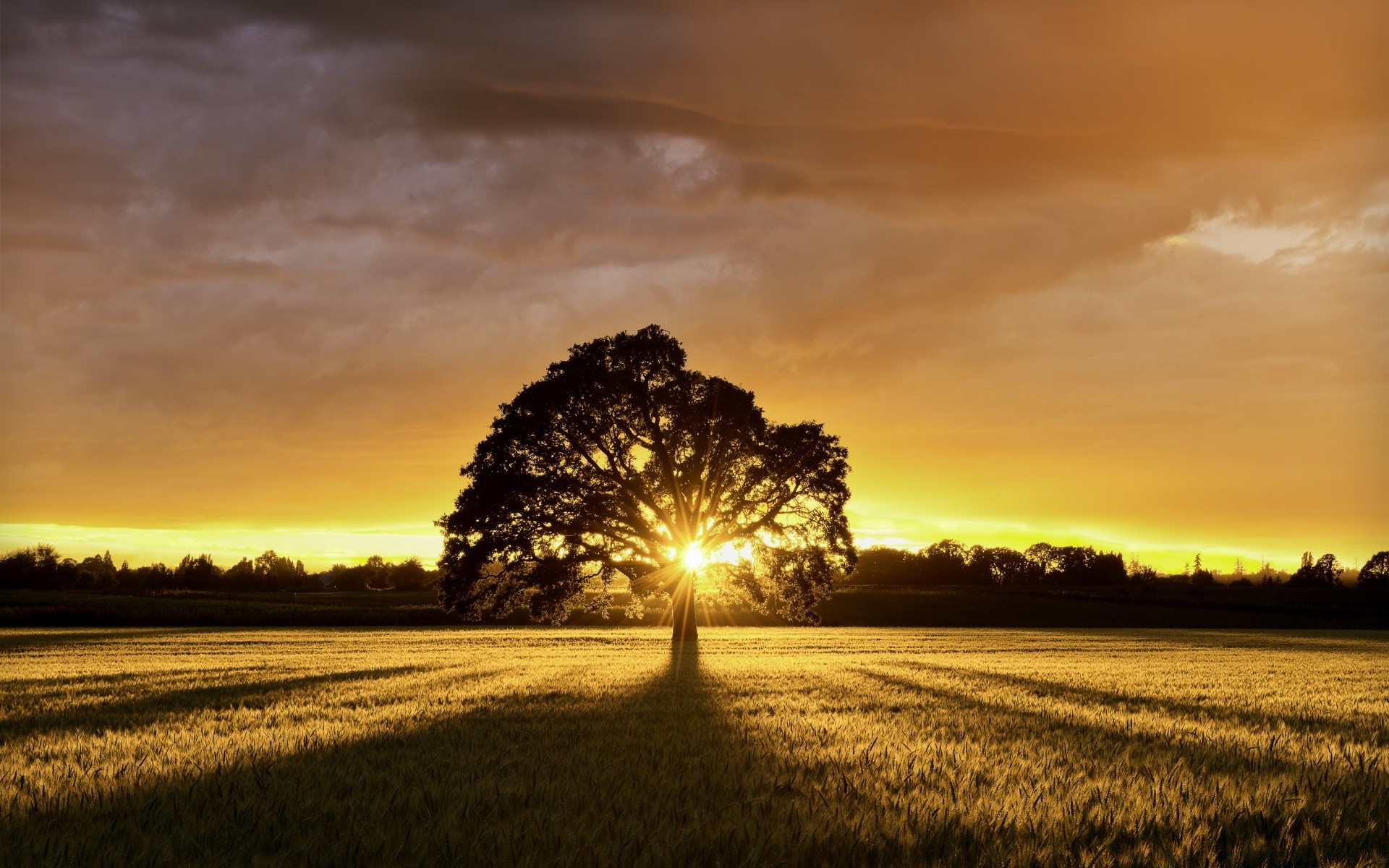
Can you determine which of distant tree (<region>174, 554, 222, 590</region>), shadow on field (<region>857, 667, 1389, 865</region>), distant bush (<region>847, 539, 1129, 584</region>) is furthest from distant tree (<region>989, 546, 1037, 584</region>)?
shadow on field (<region>857, 667, 1389, 865</region>)

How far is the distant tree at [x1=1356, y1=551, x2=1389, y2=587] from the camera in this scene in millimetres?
138913

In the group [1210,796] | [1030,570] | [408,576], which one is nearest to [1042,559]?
[1030,570]

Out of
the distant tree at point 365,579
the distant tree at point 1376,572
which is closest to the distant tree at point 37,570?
the distant tree at point 365,579

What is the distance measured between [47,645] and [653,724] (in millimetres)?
40281

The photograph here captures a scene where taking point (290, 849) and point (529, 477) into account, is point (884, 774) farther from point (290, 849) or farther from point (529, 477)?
point (529, 477)

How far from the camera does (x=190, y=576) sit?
144750mm

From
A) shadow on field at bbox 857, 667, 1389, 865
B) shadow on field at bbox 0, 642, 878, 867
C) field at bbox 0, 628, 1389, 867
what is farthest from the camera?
shadow on field at bbox 857, 667, 1389, 865

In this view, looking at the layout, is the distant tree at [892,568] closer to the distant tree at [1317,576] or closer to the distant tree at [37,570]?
the distant tree at [1317,576]

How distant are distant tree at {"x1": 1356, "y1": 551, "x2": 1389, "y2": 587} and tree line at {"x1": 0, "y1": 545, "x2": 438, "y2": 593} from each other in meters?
156

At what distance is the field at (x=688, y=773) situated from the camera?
437 cm

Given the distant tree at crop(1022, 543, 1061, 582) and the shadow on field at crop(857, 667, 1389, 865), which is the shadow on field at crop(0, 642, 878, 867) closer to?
the shadow on field at crop(857, 667, 1389, 865)

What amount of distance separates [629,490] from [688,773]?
25935 mm

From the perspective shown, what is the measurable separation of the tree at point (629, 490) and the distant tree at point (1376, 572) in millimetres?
143349

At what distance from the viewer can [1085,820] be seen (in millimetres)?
4914
